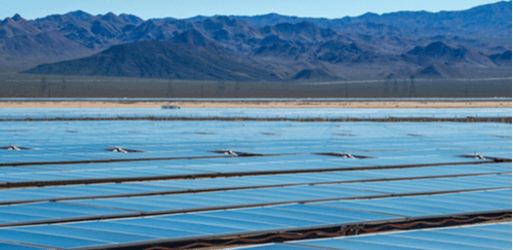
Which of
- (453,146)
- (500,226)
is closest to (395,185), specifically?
(500,226)

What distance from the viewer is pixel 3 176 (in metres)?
25.0

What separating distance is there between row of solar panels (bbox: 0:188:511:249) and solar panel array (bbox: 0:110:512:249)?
0.11 ft

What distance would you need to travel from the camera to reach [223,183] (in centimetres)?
2288

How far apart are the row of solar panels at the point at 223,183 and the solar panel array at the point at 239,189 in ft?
0.16

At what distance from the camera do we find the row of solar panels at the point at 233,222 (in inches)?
504

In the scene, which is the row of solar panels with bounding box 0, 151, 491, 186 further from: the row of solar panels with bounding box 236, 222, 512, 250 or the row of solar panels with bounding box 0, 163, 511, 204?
the row of solar panels with bounding box 236, 222, 512, 250

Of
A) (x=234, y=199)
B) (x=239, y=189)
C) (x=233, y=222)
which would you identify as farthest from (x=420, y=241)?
(x=239, y=189)

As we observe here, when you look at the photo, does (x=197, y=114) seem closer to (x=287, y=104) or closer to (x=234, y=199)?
(x=287, y=104)

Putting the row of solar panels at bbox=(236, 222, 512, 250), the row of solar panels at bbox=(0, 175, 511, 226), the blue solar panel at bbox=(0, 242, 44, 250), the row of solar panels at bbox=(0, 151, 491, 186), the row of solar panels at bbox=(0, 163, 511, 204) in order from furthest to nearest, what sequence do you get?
the row of solar panels at bbox=(0, 151, 491, 186), the row of solar panels at bbox=(0, 163, 511, 204), the row of solar panels at bbox=(0, 175, 511, 226), the row of solar panels at bbox=(236, 222, 512, 250), the blue solar panel at bbox=(0, 242, 44, 250)

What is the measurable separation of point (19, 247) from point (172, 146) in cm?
2758

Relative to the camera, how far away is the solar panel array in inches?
529

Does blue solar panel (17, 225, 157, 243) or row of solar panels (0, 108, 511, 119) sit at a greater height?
row of solar panels (0, 108, 511, 119)

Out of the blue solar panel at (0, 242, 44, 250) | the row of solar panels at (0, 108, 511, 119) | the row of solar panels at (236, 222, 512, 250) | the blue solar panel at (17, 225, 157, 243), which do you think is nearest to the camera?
the blue solar panel at (0, 242, 44, 250)

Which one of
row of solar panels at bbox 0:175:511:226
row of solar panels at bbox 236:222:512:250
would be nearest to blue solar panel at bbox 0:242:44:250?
row of solar panels at bbox 0:175:511:226
